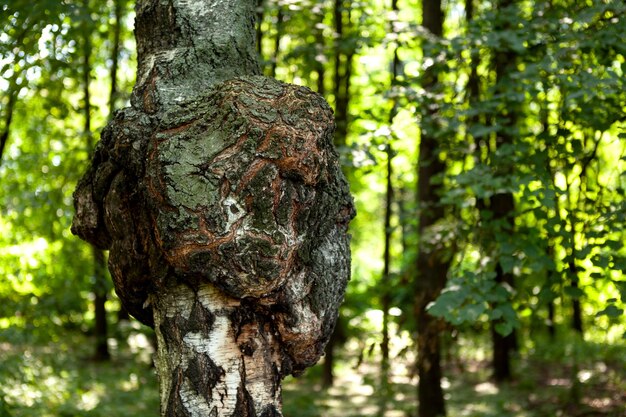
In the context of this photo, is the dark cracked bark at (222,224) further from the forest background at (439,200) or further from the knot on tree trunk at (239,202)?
the forest background at (439,200)

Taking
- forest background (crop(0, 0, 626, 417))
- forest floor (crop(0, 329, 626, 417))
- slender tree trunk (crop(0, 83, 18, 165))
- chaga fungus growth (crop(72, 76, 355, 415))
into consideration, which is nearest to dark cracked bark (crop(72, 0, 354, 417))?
chaga fungus growth (crop(72, 76, 355, 415))

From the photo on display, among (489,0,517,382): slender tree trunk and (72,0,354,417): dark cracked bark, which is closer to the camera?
(72,0,354,417): dark cracked bark

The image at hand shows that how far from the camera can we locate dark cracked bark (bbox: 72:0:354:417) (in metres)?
2.21

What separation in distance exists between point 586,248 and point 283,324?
278 cm

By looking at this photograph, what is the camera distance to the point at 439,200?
8.34m

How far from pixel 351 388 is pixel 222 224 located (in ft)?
34.5

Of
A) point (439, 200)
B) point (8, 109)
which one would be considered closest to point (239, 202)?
point (8, 109)

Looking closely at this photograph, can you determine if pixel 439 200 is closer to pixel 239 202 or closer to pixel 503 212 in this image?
pixel 503 212

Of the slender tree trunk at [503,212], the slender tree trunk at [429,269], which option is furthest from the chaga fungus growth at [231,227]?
the slender tree trunk at [429,269]

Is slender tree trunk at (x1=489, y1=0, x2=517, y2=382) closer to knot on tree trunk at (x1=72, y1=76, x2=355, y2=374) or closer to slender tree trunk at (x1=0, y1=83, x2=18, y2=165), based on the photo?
knot on tree trunk at (x1=72, y1=76, x2=355, y2=374)

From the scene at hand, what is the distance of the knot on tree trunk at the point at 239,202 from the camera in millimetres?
2203

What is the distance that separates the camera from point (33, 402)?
7.18 m

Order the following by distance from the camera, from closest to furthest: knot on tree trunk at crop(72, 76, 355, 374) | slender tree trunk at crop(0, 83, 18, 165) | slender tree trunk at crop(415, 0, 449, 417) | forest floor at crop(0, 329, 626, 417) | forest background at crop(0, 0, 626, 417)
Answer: knot on tree trunk at crop(72, 76, 355, 374) < forest background at crop(0, 0, 626, 417) < slender tree trunk at crop(0, 83, 18, 165) < forest floor at crop(0, 329, 626, 417) < slender tree trunk at crop(415, 0, 449, 417)

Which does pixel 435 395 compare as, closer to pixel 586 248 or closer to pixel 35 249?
pixel 586 248
